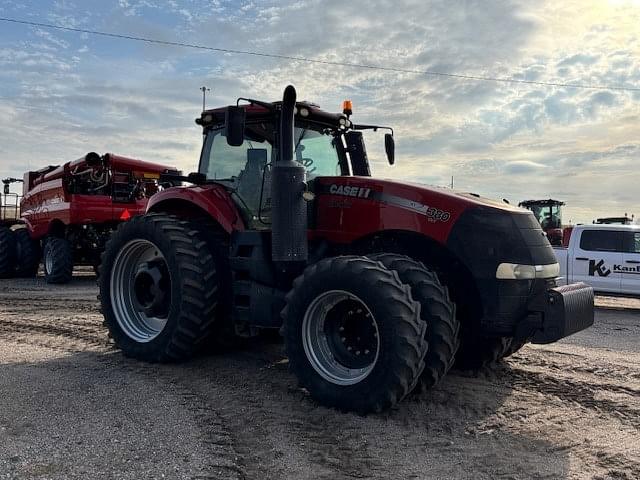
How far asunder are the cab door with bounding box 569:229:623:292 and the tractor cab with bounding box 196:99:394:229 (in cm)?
689

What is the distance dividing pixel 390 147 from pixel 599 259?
688cm

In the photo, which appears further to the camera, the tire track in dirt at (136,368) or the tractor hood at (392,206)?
the tractor hood at (392,206)

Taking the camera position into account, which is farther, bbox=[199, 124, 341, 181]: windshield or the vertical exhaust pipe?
bbox=[199, 124, 341, 181]: windshield

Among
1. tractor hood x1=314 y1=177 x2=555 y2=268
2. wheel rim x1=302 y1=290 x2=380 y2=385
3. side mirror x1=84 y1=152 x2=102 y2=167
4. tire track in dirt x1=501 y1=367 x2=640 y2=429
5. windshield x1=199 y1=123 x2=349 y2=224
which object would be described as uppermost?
side mirror x1=84 y1=152 x2=102 y2=167

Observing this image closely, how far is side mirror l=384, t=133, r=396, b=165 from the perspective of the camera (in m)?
6.33

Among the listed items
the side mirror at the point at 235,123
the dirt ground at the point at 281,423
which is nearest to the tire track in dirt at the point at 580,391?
the dirt ground at the point at 281,423

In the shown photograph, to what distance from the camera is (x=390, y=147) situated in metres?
6.36

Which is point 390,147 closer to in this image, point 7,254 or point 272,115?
point 272,115

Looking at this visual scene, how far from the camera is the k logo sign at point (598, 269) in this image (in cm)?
1126

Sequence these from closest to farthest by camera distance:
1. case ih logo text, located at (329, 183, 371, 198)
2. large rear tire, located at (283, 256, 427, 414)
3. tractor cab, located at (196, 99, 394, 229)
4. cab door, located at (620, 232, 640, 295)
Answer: large rear tire, located at (283, 256, 427, 414)
case ih logo text, located at (329, 183, 371, 198)
tractor cab, located at (196, 99, 394, 229)
cab door, located at (620, 232, 640, 295)

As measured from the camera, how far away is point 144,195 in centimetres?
1325

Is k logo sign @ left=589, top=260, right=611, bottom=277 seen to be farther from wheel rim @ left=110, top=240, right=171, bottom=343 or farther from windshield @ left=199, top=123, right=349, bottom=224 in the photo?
wheel rim @ left=110, top=240, right=171, bottom=343

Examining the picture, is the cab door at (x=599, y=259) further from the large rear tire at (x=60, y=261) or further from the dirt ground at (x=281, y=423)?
the large rear tire at (x=60, y=261)

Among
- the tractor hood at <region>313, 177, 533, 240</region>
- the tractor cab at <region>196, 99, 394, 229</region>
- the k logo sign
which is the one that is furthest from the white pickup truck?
the tractor hood at <region>313, 177, 533, 240</region>
